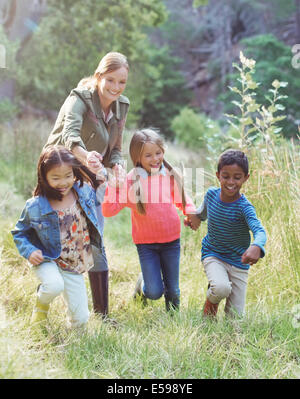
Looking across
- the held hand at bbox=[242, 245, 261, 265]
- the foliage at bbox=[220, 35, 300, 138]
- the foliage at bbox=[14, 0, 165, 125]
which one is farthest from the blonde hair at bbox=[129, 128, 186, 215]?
the foliage at bbox=[14, 0, 165, 125]

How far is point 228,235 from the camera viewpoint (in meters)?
2.72

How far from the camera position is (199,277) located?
12.0 ft

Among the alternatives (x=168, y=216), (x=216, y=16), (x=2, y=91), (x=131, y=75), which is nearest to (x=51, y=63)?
(x=131, y=75)

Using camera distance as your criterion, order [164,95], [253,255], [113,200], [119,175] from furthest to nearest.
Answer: [164,95], [113,200], [119,175], [253,255]

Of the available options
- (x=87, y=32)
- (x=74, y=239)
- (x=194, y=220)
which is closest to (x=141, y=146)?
(x=194, y=220)

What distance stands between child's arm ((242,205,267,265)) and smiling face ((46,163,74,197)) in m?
0.97

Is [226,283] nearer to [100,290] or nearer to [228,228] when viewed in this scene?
[228,228]

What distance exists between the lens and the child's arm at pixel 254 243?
2291mm

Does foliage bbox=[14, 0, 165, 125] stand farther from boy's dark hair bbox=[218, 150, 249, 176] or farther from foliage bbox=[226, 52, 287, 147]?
boy's dark hair bbox=[218, 150, 249, 176]

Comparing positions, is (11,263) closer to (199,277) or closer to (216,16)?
(199,277)

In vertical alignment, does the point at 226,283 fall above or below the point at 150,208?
below

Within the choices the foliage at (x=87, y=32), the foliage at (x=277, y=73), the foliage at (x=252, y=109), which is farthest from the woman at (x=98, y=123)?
the foliage at (x=87, y=32)

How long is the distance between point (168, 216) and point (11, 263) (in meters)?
1.46

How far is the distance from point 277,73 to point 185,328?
9.42 meters
